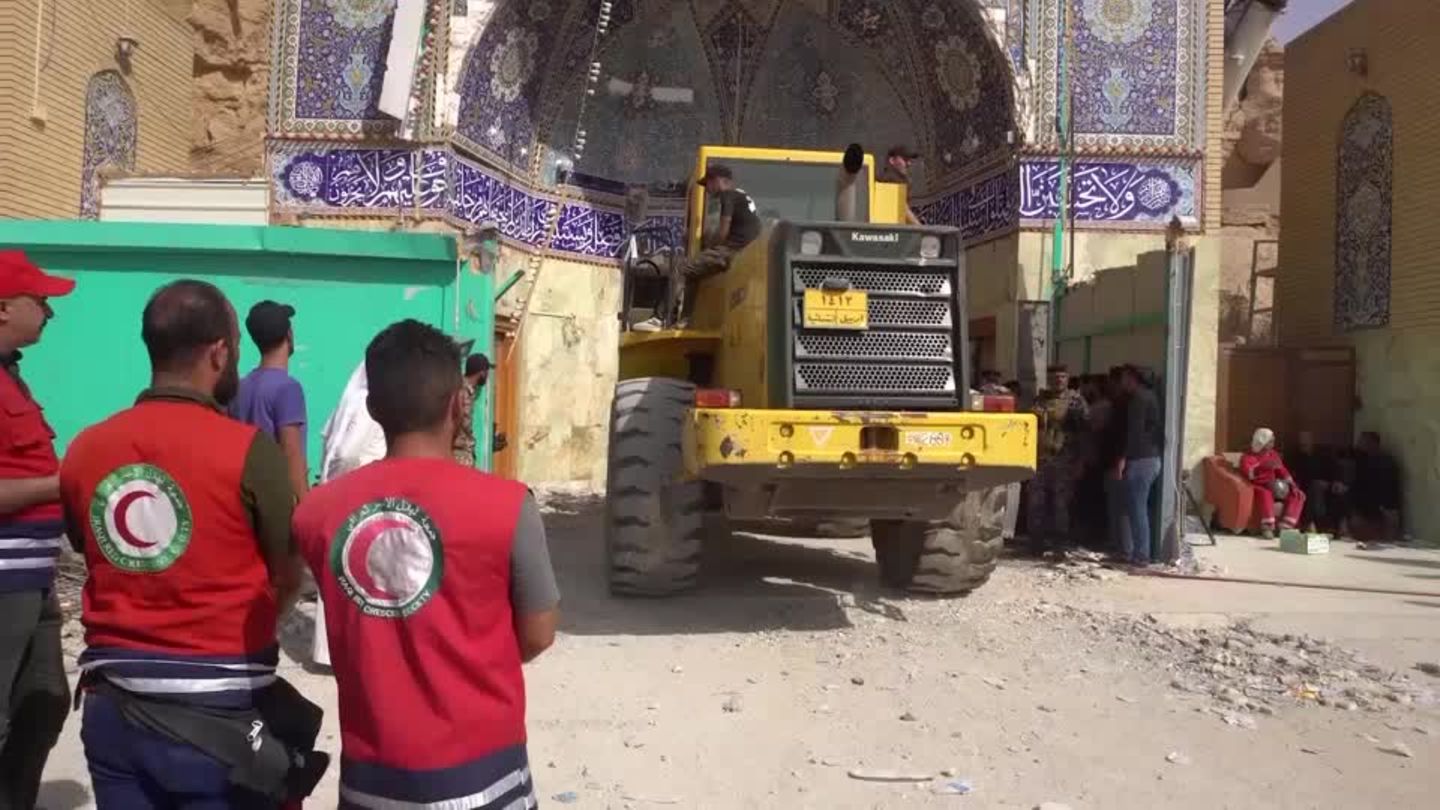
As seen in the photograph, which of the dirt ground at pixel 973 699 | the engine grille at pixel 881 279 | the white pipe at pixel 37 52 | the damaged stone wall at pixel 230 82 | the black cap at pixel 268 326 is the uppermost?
the damaged stone wall at pixel 230 82

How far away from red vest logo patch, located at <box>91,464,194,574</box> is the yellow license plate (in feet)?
12.4

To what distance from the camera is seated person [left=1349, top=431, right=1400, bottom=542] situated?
11000mm

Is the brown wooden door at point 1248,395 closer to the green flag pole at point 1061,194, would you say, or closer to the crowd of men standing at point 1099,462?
the green flag pole at point 1061,194

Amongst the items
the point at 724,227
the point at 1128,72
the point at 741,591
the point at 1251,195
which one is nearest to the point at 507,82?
the point at 724,227

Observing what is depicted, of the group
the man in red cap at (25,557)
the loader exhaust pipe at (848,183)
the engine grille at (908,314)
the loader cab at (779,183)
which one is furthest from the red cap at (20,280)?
the loader cab at (779,183)

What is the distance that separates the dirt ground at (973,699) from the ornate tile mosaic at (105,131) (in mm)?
7032

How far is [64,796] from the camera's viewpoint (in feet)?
11.6

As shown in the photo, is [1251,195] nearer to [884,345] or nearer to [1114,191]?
[1114,191]

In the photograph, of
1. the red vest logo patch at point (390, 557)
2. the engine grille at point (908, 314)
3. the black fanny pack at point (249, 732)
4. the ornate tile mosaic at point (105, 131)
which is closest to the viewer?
the red vest logo patch at point (390, 557)

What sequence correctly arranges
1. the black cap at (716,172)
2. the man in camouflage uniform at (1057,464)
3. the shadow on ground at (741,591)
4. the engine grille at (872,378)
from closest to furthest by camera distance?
the engine grille at (872,378) → the shadow on ground at (741,591) → the black cap at (716,172) → the man in camouflage uniform at (1057,464)

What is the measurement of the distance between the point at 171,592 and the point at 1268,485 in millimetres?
10530

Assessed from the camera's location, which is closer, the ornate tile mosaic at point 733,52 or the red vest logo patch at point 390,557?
the red vest logo patch at point 390,557

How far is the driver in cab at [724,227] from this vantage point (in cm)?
688

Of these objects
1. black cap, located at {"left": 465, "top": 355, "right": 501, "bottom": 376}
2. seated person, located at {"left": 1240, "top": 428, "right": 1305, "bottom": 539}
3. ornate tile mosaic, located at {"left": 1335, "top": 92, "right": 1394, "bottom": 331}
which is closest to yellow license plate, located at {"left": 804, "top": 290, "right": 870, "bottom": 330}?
black cap, located at {"left": 465, "top": 355, "right": 501, "bottom": 376}
